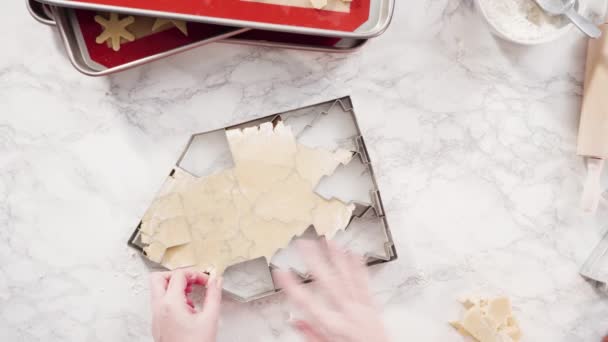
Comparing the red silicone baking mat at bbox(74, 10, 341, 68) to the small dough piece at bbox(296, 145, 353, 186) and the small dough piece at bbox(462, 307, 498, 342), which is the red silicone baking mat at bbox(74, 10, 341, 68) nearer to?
the small dough piece at bbox(296, 145, 353, 186)

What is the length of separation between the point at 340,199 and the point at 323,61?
194 mm

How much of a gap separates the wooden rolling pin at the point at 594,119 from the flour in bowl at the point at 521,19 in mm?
65

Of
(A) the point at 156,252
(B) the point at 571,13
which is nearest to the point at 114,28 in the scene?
(A) the point at 156,252

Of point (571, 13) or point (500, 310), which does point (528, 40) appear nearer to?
point (571, 13)

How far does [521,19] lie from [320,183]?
1.15ft

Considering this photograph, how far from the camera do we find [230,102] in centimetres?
77

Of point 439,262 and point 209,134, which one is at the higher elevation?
point 209,134

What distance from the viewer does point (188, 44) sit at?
70 centimetres

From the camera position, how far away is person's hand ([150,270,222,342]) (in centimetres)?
70

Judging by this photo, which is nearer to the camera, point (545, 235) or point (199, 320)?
point (199, 320)

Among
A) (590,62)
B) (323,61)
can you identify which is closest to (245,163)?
(323,61)

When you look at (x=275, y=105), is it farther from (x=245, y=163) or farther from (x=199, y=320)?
(x=199, y=320)

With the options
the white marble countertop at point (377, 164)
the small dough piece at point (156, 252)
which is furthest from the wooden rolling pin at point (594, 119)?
the small dough piece at point (156, 252)

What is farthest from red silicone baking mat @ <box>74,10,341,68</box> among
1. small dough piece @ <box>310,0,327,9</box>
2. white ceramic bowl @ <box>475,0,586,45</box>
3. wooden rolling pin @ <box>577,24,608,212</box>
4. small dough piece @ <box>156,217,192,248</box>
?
wooden rolling pin @ <box>577,24,608,212</box>
